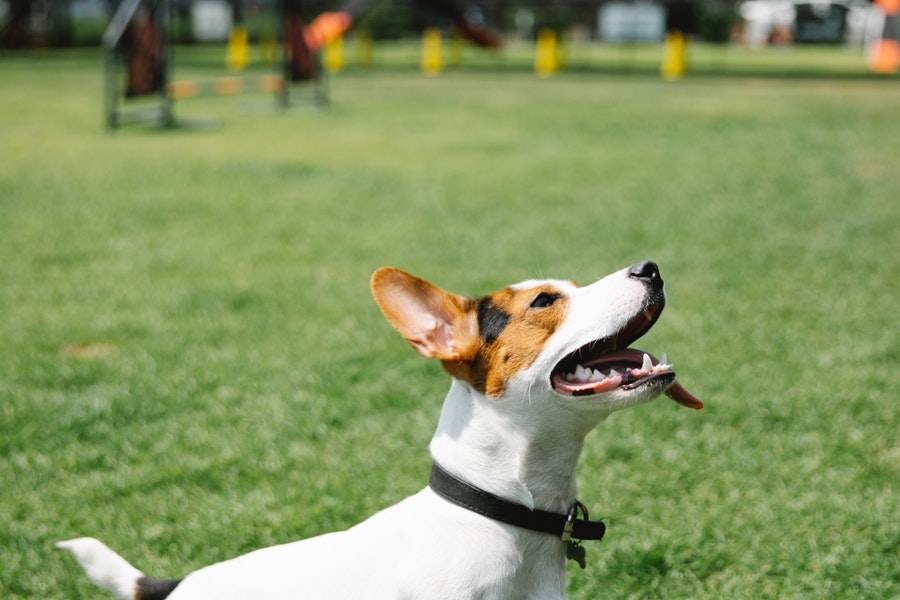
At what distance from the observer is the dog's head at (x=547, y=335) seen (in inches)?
102

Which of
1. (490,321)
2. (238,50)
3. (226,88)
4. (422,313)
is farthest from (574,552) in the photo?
(238,50)

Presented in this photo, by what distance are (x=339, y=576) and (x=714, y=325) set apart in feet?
13.3

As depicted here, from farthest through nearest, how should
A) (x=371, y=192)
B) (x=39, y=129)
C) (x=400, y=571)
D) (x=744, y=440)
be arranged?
(x=39, y=129) < (x=371, y=192) < (x=744, y=440) < (x=400, y=571)

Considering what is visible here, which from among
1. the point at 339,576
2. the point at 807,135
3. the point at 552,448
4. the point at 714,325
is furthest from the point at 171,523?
the point at 807,135

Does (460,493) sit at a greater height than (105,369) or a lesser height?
greater

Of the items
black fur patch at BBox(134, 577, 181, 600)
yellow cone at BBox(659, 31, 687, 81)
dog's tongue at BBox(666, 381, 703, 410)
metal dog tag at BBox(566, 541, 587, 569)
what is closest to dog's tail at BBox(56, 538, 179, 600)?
black fur patch at BBox(134, 577, 181, 600)

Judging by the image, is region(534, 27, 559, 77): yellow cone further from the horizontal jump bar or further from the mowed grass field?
the mowed grass field

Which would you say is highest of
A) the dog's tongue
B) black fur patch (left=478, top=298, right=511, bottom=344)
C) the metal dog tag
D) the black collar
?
black fur patch (left=478, top=298, right=511, bottom=344)

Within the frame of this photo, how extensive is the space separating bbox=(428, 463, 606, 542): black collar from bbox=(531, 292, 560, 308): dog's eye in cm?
53

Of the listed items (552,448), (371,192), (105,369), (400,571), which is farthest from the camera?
(371,192)

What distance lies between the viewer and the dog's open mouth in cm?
255

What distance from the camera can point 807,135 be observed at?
549 inches

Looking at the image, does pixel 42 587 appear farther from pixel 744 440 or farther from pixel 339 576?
pixel 744 440

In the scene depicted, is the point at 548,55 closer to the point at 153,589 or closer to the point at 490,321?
the point at 490,321
